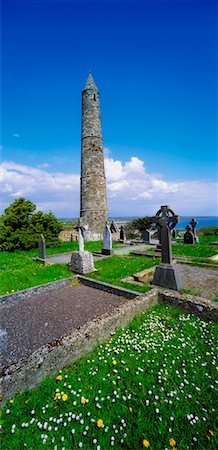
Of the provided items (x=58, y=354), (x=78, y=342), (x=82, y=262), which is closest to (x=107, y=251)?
(x=82, y=262)

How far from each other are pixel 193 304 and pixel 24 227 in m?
13.9

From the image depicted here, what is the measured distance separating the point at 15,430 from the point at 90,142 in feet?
73.3

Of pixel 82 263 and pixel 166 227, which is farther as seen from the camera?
pixel 82 263

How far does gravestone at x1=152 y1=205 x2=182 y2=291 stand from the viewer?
598 cm

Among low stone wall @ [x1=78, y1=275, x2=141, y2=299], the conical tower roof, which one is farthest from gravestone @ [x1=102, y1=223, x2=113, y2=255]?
the conical tower roof

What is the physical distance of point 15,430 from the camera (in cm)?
219

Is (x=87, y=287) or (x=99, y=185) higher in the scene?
(x=99, y=185)

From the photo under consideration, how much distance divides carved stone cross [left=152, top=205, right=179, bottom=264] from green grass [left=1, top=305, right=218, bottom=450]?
2.99 meters

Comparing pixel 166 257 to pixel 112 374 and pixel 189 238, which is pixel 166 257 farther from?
pixel 189 238

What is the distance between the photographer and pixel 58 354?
3.05 m

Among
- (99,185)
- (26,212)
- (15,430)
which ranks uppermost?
(99,185)

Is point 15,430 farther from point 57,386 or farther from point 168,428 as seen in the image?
point 168,428

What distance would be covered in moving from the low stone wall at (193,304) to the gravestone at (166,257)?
0.95 meters

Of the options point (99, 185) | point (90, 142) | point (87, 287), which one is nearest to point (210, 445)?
point (87, 287)
